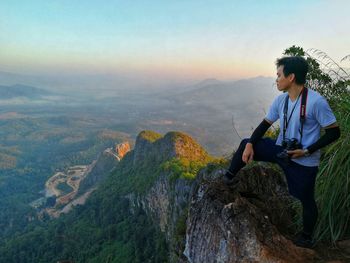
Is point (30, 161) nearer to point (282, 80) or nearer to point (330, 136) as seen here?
point (282, 80)

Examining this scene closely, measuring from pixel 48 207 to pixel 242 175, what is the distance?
75651 mm

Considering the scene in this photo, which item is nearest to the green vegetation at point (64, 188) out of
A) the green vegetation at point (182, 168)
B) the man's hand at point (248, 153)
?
the green vegetation at point (182, 168)

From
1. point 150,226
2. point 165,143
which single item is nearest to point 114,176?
point 165,143

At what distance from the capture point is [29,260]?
1674 inches

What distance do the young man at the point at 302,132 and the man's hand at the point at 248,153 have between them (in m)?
0.30

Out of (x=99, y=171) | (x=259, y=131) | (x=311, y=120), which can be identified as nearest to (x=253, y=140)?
(x=259, y=131)

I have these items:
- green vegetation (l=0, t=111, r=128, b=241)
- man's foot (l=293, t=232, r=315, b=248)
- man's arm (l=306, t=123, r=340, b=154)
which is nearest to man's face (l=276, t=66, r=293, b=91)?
man's arm (l=306, t=123, r=340, b=154)

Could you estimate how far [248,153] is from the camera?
424 cm

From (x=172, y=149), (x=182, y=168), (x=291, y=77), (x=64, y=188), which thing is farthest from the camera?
(x=64, y=188)

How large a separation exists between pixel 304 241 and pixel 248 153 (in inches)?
43.0

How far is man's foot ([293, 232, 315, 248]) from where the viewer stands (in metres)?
3.98

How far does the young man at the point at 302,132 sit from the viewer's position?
3.74 metres

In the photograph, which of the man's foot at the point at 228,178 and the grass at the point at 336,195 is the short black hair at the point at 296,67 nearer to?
the grass at the point at 336,195

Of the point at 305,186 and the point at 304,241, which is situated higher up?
the point at 305,186
